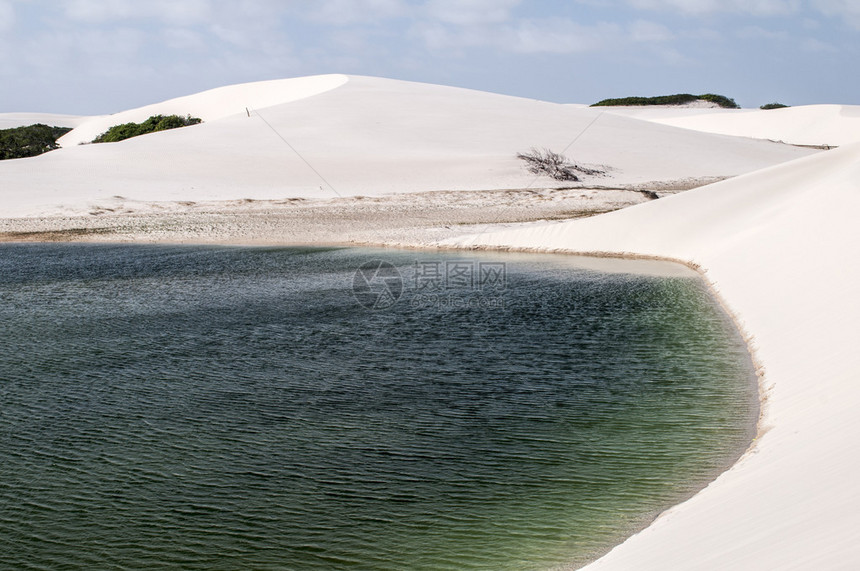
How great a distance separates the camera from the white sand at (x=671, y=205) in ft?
18.4

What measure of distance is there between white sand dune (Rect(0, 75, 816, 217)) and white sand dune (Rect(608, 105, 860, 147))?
77.2ft

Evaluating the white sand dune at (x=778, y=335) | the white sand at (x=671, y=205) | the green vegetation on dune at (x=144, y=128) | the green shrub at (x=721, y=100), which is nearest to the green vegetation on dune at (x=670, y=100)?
the green shrub at (x=721, y=100)

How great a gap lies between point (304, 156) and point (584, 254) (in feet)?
76.9

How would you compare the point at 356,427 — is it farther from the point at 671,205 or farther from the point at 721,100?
the point at 721,100

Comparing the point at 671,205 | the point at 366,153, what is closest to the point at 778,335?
the point at 671,205

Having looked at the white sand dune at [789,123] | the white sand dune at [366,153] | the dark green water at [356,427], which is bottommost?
the dark green water at [356,427]

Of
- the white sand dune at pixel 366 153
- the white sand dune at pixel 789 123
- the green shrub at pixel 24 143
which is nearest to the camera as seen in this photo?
the white sand dune at pixel 366 153

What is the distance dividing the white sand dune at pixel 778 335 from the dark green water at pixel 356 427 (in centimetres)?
56

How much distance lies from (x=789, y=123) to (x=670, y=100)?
3795 centimetres

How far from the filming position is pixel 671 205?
80.4 ft

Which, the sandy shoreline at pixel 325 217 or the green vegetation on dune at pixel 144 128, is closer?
the sandy shoreline at pixel 325 217

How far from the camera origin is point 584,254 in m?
24.6

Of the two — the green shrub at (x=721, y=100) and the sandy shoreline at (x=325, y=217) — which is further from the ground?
the green shrub at (x=721, y=100)

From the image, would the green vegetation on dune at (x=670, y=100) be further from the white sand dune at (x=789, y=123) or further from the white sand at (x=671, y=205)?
the white sand at (x=671, y=205)
